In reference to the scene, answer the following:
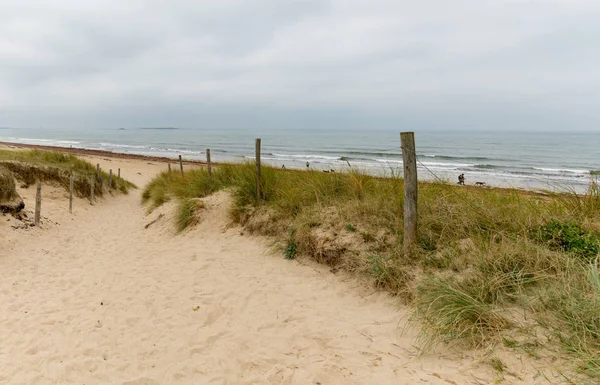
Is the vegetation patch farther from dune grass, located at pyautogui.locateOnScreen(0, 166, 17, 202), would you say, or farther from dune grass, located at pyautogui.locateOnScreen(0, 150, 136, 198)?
dune grass, located at pyautogui.locateOnScreen(0, 150, 136, 198)

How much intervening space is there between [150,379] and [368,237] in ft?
11.2

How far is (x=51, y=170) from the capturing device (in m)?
14.9

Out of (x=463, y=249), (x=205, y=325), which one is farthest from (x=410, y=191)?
(x=205, y=325)

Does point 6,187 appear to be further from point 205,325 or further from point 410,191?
point 410,191

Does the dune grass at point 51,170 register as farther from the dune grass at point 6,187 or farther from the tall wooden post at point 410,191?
the tall wooden post at point 410,191

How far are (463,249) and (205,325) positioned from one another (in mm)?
3433

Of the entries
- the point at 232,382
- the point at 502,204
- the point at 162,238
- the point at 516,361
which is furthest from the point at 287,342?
the point at 162,238

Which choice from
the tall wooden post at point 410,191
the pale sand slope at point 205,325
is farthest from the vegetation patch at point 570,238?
the pale sand slope at point 205,325

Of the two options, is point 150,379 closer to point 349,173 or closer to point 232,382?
point 232,382

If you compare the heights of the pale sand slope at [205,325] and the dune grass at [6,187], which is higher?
the dune grass at [6,187]

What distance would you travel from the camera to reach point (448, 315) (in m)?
3.23

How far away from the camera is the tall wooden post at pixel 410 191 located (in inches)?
174

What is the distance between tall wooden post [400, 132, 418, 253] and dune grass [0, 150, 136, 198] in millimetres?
15495

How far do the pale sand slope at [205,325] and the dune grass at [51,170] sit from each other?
871 cm
